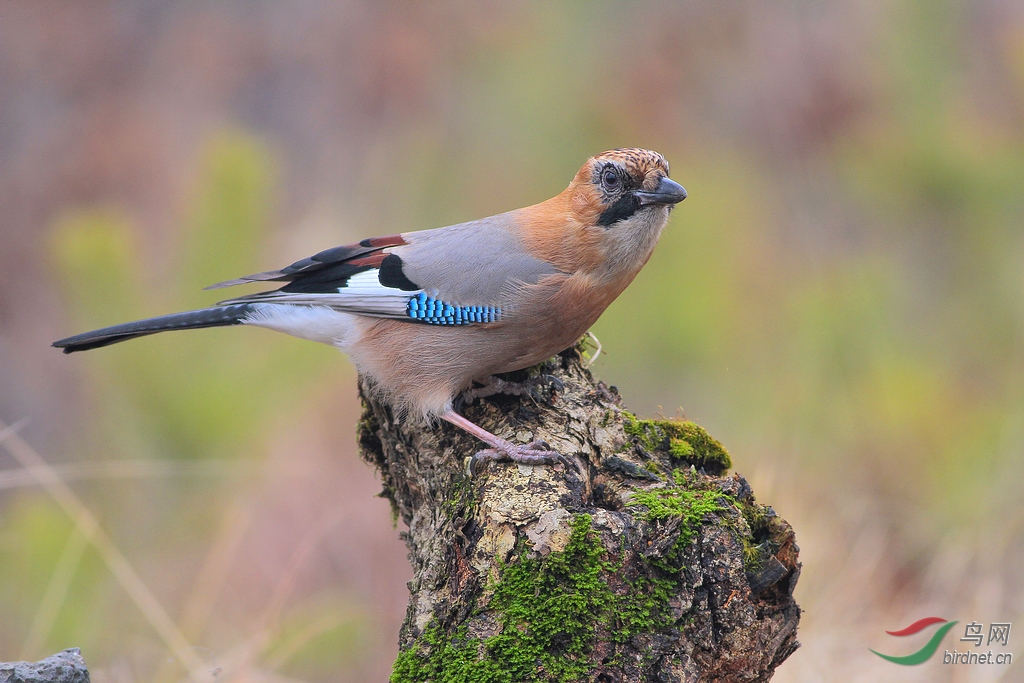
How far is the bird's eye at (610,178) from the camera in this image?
13.8 ft

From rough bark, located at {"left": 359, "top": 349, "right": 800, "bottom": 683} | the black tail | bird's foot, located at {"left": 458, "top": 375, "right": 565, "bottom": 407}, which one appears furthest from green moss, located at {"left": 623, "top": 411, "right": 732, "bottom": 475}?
the black tail

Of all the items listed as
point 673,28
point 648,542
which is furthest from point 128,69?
point 648,542

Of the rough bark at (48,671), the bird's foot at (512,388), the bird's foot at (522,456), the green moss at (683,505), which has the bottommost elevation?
the rough bark at (48,671)

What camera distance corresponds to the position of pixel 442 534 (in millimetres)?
3326

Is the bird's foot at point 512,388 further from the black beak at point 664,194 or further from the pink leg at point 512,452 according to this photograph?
the black beak at point 664,194

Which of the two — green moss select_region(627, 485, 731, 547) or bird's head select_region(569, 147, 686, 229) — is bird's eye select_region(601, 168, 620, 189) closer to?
bird's head select_region(569, 147, 686, 229)

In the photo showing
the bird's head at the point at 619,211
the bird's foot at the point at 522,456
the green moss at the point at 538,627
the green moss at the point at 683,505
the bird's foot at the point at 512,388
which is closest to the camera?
the green moss at the point at 538,627

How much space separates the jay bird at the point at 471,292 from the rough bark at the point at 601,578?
73cm

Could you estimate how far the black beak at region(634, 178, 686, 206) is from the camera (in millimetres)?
4098

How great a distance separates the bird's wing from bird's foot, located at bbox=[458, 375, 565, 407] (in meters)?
0.33

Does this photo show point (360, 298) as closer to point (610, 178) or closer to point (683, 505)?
point (610, 178)

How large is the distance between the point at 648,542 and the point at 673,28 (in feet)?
25.7

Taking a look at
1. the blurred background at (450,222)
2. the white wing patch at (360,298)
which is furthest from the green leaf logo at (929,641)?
the white wing patch at (360,298)

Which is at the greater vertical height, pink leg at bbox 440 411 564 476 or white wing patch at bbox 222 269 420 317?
white wing patch at bbox 222 269 420 317
